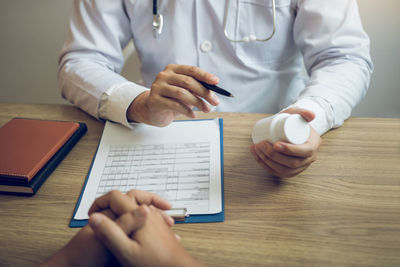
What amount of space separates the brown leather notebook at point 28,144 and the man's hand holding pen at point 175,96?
0.61ft

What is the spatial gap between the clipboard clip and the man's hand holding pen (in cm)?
23

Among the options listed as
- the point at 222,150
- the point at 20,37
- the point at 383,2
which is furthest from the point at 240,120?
the point at 20,37

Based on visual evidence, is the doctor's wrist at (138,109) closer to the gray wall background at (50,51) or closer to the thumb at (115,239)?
the thumb at (115,239)

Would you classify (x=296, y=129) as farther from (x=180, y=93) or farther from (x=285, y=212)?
(x=180, y=93)

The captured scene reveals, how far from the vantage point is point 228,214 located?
541mm

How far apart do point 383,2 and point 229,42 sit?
667mm

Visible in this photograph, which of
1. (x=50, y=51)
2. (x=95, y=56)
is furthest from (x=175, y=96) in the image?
(x=50, y=51)

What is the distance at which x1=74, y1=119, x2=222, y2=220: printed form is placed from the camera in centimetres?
58

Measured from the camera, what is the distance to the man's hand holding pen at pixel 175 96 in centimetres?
64

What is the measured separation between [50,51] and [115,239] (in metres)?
1.47

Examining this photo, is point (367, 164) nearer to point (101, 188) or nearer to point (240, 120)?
point (240, 120)

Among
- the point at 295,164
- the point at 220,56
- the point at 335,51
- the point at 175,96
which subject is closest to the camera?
the point at 295,164

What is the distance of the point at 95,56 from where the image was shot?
3.11 ft

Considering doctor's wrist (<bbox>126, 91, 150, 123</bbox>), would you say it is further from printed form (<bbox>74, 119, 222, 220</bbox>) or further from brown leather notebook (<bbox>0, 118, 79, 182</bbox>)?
brown leather notebook (<bbox>0, 118, 79, 182</bbox>)
